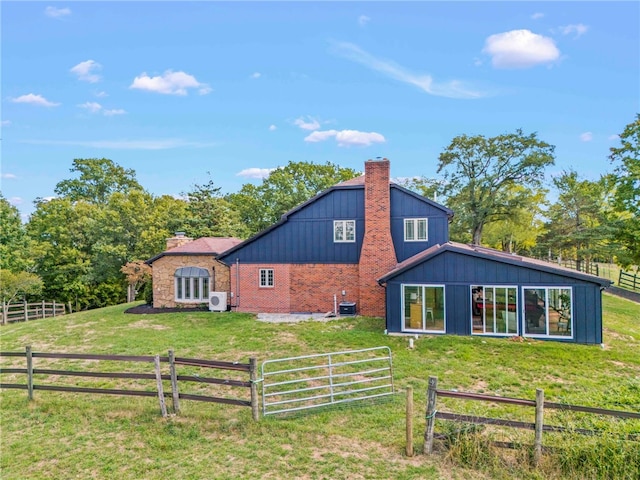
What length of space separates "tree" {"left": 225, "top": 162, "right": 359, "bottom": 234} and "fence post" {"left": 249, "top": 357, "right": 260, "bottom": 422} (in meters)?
28.0

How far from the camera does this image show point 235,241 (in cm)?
2275

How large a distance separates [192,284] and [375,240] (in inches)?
394

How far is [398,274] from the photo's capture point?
44.7 ft

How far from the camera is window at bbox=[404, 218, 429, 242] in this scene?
677 inches

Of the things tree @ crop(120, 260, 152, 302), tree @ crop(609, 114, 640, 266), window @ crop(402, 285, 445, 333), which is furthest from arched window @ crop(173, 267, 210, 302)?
tree @ crop(609, 114, 640, 266)

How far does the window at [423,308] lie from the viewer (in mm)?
13305

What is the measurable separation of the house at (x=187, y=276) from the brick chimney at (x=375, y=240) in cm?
733

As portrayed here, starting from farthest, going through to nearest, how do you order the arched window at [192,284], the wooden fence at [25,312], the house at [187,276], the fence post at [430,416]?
the wooden fence at [25,312]
the arched window at [192,284]
the house at [187,276]
the fence post at [430,416]

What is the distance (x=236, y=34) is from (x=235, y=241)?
1128 cm

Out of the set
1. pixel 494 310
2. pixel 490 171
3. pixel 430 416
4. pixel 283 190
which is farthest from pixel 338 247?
pixel 490 171

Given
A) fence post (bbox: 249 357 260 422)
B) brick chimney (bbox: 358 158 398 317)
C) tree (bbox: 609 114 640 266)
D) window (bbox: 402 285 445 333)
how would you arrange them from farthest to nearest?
tree (bbox: 609 114 640 266)
brick chimney (bbox: 358 158 398 317)
window (bbox: 402 285 445 333)
fence post (bbox: 249 357 260 422)

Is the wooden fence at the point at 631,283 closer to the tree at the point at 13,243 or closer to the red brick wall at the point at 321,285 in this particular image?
the red brick wall at the point at 321,285

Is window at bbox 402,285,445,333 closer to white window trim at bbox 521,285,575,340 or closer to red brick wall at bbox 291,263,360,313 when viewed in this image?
white window trim at bbox 521,285,575,340

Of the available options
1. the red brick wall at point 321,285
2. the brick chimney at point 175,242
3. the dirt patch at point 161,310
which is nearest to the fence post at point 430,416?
the red brick wall at point 321,285
